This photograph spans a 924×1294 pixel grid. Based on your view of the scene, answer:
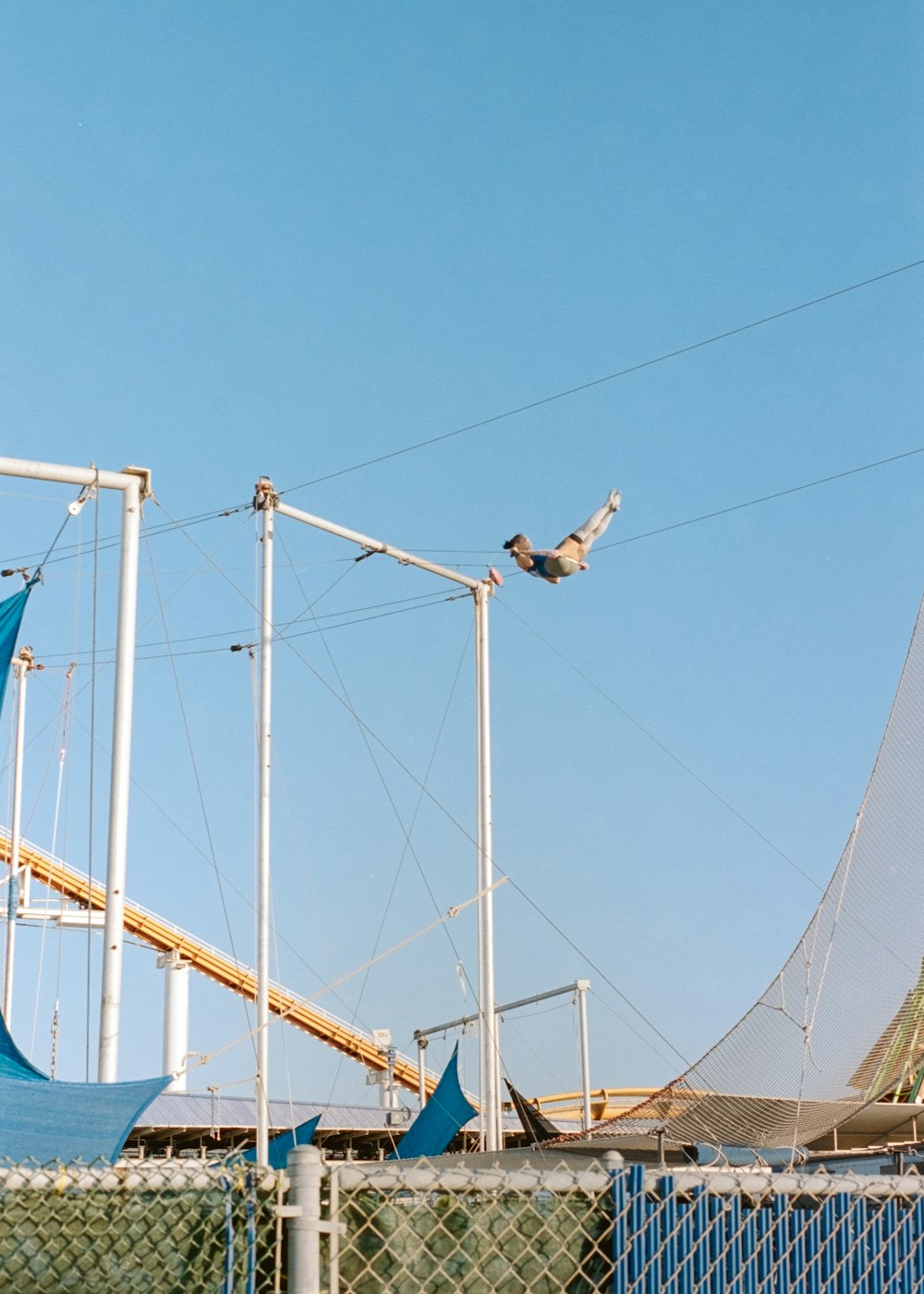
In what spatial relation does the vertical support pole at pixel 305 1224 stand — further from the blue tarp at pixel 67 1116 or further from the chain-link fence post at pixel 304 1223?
the blue tarp at pixel 67 1116

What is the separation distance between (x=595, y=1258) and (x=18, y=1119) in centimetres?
728

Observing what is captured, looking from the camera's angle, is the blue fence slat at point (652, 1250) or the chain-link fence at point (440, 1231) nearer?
the chain-link fence at point (440, 1231)

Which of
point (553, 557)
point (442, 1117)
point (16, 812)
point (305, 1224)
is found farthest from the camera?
point (16, 812)

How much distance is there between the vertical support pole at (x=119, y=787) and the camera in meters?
12.0

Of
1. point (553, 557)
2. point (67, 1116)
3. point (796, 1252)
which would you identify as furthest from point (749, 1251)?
point (553, 557)

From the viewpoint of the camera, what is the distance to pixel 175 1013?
2861cm

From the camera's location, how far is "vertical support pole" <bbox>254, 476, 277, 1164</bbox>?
15.2 metres

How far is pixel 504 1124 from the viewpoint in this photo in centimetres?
3297

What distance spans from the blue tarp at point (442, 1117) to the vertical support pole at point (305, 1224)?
1611 cm

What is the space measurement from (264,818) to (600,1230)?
13.2 metres

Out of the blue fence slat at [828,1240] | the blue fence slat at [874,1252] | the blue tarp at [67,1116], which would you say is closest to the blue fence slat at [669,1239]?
the blue fence slat at [828,1240]

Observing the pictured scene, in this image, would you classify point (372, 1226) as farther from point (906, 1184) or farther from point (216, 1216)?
point (906, 1184)

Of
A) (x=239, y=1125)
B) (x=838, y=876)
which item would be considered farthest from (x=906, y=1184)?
(x=239, y=1125)

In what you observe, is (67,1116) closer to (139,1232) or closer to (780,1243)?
(139,1232)
